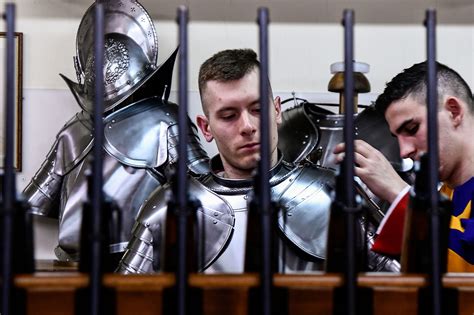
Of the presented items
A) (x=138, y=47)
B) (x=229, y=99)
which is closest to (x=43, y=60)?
(x=138, y=47)

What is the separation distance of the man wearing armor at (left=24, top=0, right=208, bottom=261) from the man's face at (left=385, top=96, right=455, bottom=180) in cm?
74

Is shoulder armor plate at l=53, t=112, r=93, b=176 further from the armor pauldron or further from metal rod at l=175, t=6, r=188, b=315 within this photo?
metal rod at l=175, t=6, r=188, b=315

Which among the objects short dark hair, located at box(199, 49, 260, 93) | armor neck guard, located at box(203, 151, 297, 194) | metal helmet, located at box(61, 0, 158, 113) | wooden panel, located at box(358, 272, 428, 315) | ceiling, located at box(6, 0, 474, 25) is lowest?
wooden panel, located at box(358, 272, 428, 315)

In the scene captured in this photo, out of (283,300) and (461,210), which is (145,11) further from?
(283,300)

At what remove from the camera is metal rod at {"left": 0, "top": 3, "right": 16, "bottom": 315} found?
1.99 ft

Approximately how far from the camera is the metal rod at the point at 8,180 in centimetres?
61

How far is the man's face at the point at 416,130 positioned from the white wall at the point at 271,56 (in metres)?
0.88

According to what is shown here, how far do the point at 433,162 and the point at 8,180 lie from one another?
1.19 ft

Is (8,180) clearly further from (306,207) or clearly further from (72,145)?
(72,145)

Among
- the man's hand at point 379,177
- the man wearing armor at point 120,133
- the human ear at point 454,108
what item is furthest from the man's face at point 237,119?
the man wearing armor at point 120,133

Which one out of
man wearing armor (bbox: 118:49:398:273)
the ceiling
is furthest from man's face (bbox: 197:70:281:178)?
the ceiling

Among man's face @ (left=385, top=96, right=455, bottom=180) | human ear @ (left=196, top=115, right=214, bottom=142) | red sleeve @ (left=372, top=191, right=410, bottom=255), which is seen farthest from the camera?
human ear @ (left=196, top=115, right=214, bottom=142)

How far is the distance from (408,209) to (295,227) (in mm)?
741

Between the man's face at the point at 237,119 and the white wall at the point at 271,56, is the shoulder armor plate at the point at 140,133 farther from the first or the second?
the man's face at the point at 237,119
